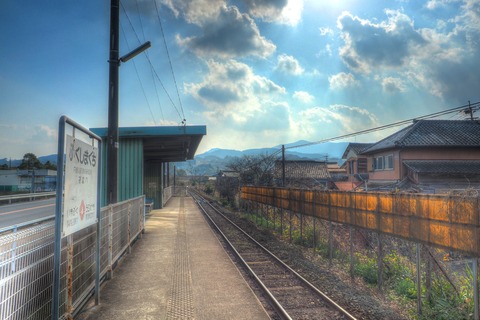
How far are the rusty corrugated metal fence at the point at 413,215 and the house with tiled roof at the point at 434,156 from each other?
49.3 feet

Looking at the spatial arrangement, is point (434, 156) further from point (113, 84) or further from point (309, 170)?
point (113, 84)

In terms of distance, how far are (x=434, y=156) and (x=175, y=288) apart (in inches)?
1001

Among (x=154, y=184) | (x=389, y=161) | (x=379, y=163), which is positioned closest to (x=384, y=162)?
(x=389, y=161)

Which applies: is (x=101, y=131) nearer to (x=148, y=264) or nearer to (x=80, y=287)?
(x=148, y=264)

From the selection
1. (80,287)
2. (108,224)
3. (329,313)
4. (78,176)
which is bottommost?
(329,313)

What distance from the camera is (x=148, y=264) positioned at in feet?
27.9

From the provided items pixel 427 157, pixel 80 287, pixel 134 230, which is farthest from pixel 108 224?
pixel 427 157

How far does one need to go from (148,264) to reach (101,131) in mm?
10804

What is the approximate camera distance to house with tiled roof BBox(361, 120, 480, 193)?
2345 cm

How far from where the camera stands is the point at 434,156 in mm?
25562

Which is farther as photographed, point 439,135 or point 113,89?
point 439,135

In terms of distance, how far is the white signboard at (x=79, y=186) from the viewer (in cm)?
387

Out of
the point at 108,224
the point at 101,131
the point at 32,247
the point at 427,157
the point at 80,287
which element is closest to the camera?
the point at 32,247

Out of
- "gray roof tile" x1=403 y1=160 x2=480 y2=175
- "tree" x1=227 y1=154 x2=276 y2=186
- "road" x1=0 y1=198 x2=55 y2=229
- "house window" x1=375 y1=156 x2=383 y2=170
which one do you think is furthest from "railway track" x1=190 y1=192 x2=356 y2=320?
"house window" x1=375 y1=156 x2=383 y2=170
